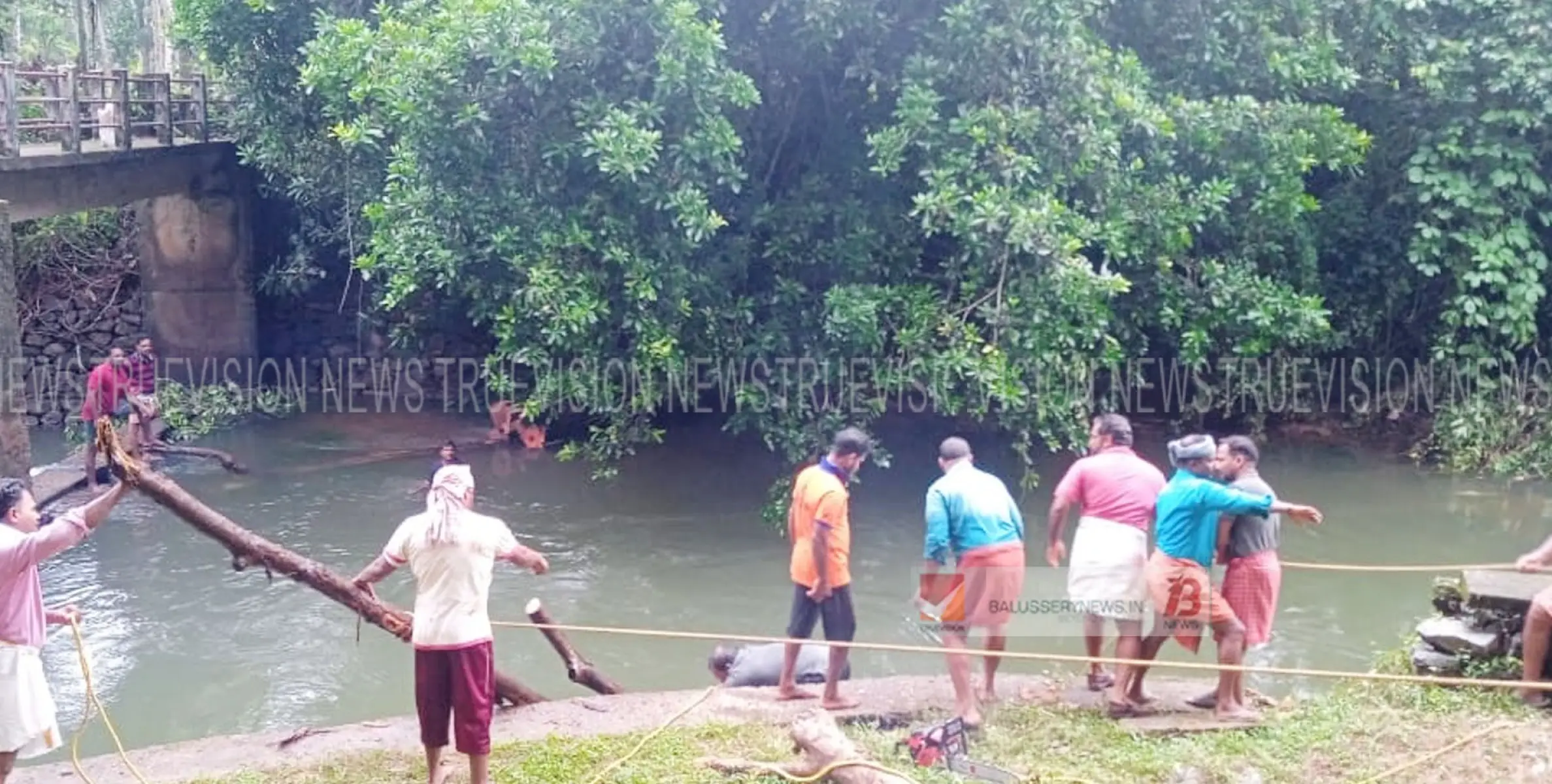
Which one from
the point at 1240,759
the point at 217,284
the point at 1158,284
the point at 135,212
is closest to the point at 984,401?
the point at 1158,284

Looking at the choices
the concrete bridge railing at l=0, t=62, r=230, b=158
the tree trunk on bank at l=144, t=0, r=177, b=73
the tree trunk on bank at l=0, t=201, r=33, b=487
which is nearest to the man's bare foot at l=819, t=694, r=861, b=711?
the tree trunk on bank at l=0, t=201, r=33, b=487

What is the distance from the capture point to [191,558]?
41.2 ft

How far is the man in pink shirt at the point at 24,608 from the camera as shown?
5363 millimetres

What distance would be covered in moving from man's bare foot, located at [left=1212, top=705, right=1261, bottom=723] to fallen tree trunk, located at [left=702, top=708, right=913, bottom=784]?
73.4 inches

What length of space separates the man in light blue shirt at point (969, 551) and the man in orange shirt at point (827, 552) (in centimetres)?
44

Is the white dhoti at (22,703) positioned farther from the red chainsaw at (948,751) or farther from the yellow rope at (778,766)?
the red chainsaw at (948,751)

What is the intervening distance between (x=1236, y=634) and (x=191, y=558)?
9804 mm

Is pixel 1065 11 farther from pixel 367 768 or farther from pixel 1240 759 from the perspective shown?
pixel 367 768

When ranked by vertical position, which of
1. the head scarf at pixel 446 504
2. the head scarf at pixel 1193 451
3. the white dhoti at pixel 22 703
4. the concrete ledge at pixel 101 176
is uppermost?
the concrete ledge at pixel 101 176

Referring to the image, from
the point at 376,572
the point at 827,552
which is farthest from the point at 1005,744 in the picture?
the point at 376,572

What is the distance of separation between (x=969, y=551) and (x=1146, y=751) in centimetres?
126

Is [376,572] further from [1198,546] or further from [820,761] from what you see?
[1198,546]

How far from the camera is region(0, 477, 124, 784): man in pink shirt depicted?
5.36 meters

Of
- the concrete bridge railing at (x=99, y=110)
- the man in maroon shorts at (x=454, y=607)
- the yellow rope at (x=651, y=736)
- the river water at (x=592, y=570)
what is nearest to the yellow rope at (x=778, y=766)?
the yellow rope at (x=651, y=736)
